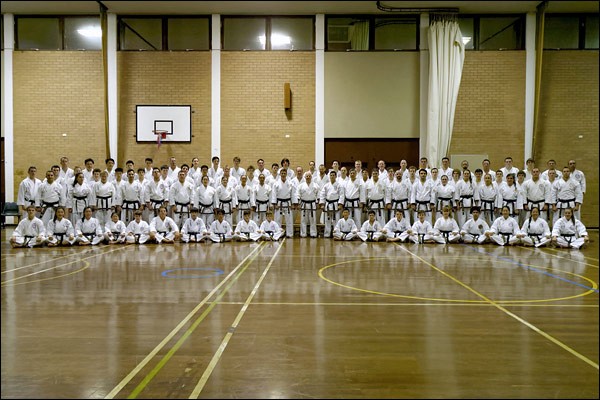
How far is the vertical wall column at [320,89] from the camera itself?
13977mm

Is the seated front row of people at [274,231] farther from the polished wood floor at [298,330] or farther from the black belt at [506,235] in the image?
the polished wood floor at [298,330]

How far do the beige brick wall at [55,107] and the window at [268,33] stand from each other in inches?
155

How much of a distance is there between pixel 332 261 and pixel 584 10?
11.8m

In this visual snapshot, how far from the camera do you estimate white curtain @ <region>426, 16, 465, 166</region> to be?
44.5 feet

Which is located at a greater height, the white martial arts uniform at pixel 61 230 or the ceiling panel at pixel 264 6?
the ceiling panel at pixel 264 6

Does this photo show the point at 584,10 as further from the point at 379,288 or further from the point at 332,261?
the point at 379,288

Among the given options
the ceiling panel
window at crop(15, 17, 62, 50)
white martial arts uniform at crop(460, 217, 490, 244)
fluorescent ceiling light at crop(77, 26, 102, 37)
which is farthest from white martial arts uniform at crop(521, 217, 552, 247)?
window at crop(15, 17, 62, 50)

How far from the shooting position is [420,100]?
14008mm

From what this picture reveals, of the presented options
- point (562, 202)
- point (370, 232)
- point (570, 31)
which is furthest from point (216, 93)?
point (570, 31)

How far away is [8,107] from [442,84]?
12689 millimetres

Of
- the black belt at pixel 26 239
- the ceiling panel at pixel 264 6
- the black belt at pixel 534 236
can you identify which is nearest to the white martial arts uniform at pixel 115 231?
the black belt at pixel 26 239

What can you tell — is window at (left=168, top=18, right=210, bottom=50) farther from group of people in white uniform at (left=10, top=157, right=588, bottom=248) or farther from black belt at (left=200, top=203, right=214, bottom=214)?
black belt at (left=200, top=203, right=214, bottom=214)

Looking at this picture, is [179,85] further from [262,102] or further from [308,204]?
[308,204]

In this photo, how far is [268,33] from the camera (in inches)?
557
